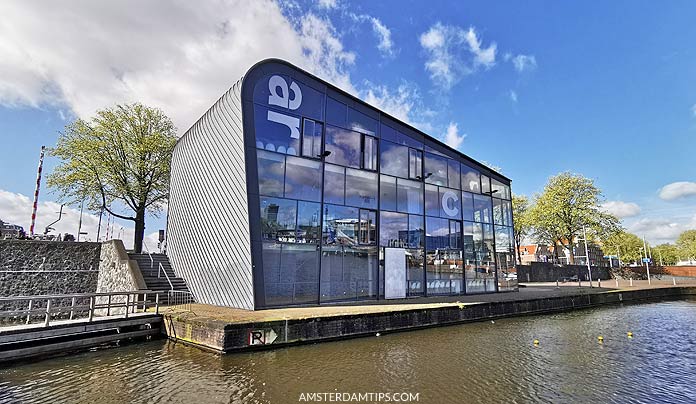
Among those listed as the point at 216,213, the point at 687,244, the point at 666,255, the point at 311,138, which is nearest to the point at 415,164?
the point at 311,138

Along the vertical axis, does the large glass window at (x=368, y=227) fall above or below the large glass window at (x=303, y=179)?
below

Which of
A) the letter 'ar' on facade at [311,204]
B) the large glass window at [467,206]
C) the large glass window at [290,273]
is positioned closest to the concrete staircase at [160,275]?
the letter 'ar' on facade at [311,204]

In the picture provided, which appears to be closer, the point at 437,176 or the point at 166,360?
the point at 166,360

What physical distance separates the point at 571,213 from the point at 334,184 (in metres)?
37.0

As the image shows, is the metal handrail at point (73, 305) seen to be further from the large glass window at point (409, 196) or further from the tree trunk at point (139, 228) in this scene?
the large glass window at point (409, 196)

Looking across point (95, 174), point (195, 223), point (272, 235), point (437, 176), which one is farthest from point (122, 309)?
point (437, 176)

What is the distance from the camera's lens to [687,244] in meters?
76.1

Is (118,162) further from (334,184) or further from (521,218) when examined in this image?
(521,218)

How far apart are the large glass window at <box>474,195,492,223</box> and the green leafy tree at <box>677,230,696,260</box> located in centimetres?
7131

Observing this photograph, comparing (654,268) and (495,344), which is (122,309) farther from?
(654,268)

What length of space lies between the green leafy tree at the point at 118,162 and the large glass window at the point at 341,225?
14941 mm

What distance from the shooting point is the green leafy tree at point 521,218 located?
147 ft

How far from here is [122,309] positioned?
14594mm

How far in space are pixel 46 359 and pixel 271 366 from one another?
5719 millimetres
